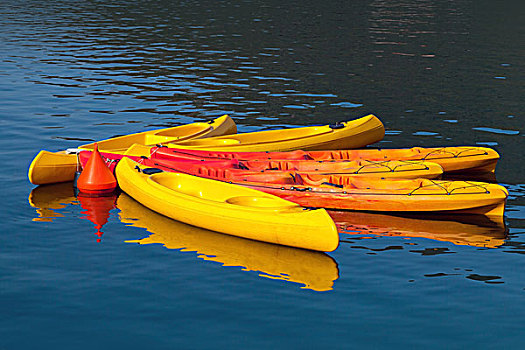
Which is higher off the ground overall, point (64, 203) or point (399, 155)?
point (399, 155)

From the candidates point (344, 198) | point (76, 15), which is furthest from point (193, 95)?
point (76, 15)

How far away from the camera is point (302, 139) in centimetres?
2128

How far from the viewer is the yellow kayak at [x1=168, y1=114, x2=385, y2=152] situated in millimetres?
20109

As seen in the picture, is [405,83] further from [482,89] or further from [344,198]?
[344,198]

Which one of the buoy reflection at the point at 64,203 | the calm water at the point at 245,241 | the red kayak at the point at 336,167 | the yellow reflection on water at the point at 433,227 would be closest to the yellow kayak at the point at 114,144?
the buoy reflection at the point at 64,203

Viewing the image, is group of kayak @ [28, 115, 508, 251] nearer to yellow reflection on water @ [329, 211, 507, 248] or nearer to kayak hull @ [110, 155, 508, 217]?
kayak hull @ [110, 155, 508, 217]

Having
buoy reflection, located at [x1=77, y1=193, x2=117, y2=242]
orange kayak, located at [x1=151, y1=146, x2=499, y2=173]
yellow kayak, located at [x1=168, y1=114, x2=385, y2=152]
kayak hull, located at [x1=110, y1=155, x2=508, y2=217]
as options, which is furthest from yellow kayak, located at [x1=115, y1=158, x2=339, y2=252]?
yellow kayak, located at [x1=168, y1=114, x2=385, y2=152]

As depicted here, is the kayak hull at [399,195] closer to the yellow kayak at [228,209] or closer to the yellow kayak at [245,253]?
the yellow kayak at [228,209]

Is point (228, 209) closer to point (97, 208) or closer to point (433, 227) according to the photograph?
point (97, 208)

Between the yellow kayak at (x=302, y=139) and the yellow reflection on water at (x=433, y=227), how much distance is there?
427 centimetres

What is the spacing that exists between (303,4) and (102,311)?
2198 inches

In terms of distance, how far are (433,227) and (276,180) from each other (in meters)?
3.71

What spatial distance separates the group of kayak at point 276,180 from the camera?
1505 centimetres

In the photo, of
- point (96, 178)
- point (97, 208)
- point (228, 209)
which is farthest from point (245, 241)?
point (96, 178)
